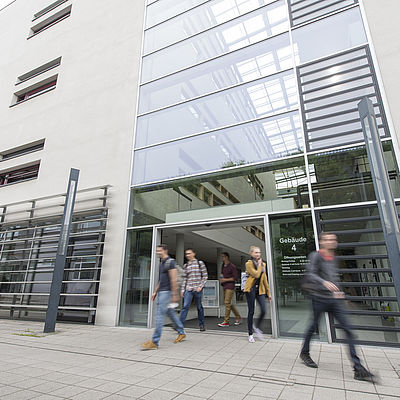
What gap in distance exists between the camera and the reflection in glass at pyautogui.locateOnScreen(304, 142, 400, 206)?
516cm

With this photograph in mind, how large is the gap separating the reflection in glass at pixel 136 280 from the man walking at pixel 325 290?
169 inches

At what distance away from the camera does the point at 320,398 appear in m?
2.59

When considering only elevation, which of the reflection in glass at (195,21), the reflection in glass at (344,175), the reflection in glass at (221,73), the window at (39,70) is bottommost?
the reflection in glass at (344,175)

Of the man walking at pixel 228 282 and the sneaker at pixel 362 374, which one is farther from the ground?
the man walking at pixel 228 282

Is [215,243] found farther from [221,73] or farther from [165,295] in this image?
[165,295]

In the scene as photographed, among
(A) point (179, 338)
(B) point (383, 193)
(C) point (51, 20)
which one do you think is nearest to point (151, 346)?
(A) point (179, 338)

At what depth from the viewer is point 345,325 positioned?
3092mm

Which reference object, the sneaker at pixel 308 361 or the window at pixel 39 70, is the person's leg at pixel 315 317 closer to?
the sneaker at pixel 308 361

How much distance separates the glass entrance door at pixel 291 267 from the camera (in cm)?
517

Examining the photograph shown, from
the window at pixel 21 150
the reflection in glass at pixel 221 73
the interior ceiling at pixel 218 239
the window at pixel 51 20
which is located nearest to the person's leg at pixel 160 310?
the interior ceiling at pixel 218 239

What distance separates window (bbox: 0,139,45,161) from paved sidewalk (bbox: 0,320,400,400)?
26.8 feet

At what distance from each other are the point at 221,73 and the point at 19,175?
9.12m

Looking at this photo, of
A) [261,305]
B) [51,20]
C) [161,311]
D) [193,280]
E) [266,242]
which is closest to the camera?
[161,311]

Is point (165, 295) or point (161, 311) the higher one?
point (165, 295)
